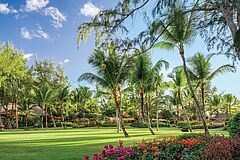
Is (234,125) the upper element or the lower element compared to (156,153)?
upper

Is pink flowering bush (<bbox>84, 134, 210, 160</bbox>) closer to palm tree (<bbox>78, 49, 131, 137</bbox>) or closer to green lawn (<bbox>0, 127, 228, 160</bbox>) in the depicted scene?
green lawn (<bbox>0, 127, 228, 160</bbox>)

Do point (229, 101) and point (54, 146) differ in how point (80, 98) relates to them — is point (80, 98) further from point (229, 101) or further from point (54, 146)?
point (54, 146)

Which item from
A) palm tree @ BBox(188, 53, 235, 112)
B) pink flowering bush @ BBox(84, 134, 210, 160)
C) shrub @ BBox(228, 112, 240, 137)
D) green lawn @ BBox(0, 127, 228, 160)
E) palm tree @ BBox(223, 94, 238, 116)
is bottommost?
green lawn @ BBox(0, 127, 228, 160)

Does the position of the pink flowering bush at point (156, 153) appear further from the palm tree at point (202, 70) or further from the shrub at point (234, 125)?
the palm tree at point (202, 70)

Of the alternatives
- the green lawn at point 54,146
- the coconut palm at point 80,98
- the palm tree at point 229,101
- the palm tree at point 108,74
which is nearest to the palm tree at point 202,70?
the palm tree at point 108,74

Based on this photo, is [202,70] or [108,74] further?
[202,70]

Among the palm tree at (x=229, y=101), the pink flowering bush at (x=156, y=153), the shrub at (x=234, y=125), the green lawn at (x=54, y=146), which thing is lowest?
the green lawn at (x=54, y=146)

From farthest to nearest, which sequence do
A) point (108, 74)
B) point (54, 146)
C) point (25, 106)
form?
point (25, 106)
point (108, 74)
point (54, 146)

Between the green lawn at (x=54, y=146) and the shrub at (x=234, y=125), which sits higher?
the shrub at (x=234, y=125)

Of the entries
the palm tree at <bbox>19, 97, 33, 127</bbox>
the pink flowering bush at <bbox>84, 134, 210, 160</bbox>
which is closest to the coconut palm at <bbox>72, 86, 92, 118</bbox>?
the palm tree at <bbox>19, 97, 33, 127</bbox>

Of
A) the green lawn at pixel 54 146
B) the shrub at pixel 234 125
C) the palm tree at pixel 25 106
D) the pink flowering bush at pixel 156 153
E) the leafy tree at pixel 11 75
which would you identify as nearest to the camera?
the pink flowering bush at pixel 156 153

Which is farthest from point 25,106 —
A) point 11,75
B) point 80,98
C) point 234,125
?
point 234,125

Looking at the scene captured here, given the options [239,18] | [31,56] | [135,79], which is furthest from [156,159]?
[31,56]

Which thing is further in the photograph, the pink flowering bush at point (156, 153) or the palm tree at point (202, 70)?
the palm tree at point (202, 70)
